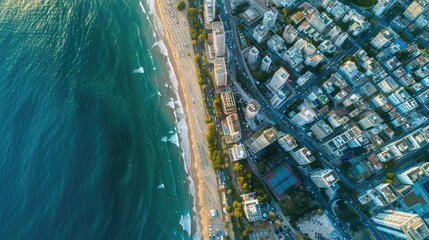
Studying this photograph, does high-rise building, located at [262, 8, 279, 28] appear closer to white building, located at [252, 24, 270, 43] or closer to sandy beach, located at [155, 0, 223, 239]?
white building, located at [252, 24, 270, 43]

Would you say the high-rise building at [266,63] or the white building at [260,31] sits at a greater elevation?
the white building at [260,31]

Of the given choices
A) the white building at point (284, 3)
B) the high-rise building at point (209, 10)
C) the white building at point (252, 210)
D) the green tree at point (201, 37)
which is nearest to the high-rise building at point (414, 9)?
the white building at point (284, 3)

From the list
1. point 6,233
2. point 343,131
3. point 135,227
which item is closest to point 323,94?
point 343,131

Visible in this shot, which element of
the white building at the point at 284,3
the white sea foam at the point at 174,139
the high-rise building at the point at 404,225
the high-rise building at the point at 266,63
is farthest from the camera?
the white building at the point at 284,3

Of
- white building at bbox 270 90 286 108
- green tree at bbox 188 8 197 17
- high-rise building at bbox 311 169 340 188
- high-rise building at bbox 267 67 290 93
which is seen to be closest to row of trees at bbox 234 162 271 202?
high-rise building at bbox 311 169 340 188

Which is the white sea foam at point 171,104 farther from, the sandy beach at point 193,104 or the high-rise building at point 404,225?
the high-rise building at point 404,225

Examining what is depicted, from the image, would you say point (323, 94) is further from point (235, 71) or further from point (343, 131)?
point (235, 71)
